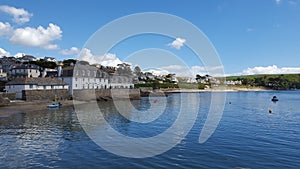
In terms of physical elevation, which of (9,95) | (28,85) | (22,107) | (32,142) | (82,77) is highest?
(82,77)

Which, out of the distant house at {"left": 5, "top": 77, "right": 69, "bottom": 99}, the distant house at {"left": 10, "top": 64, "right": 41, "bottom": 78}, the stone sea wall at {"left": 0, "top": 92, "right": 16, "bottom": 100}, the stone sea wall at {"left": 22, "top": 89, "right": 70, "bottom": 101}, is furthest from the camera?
the distant house at {"left": 10, "top": 64, "right": 41, "bottom": 78}

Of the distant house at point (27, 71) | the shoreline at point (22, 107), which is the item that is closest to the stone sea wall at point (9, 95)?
the shoreline at point (22, 107)

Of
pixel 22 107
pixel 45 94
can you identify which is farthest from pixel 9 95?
pixel 45 94

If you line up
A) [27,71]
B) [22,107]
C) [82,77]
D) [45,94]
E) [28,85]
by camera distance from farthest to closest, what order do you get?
1. [27,71]
2. [82,77]
3. [45,94]
4. [28,85]
5. [22,107]

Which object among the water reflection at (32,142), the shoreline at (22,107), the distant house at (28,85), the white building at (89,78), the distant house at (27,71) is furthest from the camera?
the distant house at (27,71)

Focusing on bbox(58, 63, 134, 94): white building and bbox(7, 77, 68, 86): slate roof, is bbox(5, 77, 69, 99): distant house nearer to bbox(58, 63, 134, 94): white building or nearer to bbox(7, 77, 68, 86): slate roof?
bbox(7, 77, 68, 86): slate roof

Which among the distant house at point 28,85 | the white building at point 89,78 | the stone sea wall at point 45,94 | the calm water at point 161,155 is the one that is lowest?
the calm water at point 161,155

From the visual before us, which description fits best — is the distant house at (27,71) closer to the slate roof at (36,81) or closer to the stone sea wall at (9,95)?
the slate roof at (36,81)

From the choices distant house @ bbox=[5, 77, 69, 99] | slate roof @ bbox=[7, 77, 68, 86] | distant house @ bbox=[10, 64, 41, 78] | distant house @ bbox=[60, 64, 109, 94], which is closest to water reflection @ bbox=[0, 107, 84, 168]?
distant house @ bbox=[5, 77, 69, 99]

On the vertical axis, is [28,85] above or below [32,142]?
above

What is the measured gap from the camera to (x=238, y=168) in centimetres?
1348

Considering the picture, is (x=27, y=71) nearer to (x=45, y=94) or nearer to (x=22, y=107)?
(x=45, y=94)

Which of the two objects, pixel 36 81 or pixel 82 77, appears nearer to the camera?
pixel 36 81

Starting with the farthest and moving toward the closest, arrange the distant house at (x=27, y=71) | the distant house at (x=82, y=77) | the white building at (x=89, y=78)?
the distant house at (x=27, y=71) < the white building at (x=89, y=78) < the distant house at (x=82, y=77)
